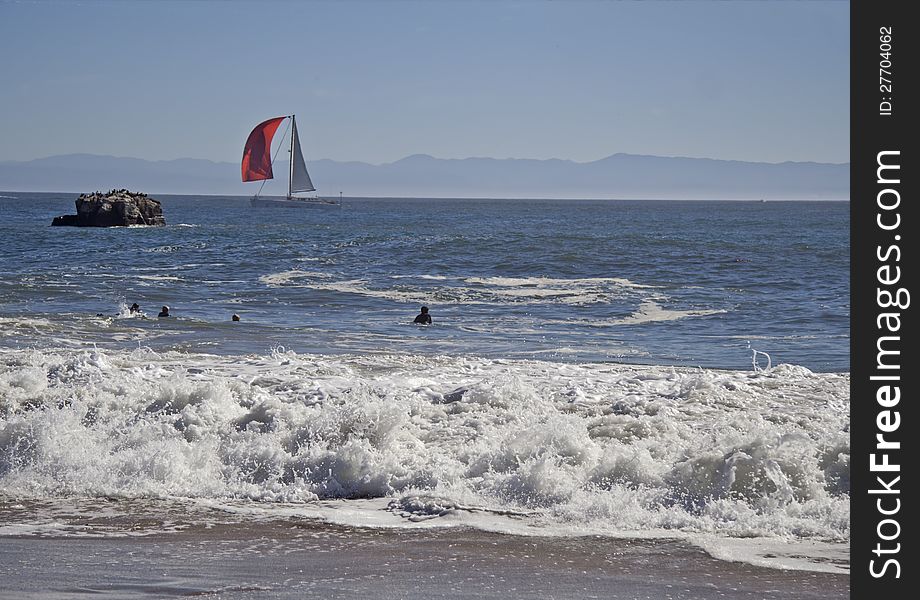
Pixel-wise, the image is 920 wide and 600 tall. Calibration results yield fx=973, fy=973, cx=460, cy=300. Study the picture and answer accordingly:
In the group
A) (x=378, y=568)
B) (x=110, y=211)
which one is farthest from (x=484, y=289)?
(x=110, y=211)

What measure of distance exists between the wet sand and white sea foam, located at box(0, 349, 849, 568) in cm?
39

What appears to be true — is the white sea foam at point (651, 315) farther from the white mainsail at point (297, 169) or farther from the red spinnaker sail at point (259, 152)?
the white mainsail at point (297, 169)

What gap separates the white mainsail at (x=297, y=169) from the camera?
301 feet

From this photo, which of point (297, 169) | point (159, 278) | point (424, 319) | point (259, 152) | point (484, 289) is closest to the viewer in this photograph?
point (424, 319)

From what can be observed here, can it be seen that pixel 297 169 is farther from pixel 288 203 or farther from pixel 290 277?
pixel 290 277

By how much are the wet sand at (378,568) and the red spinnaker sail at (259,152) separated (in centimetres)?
8239

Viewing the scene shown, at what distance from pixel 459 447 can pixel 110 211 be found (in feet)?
168

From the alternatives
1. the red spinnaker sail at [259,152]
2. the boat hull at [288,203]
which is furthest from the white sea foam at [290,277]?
the boat hull at [288,203]

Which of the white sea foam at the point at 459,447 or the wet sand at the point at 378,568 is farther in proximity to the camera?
the white sea foam at the point at 459,447

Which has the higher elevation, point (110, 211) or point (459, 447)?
point (110, 211)

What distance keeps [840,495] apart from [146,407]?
226 inches

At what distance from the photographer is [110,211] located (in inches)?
2147

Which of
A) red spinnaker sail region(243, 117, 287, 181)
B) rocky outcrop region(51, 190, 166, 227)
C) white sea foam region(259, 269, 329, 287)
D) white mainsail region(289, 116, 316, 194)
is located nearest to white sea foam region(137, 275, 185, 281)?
white sea foam region(259, 269, 329, 287)
